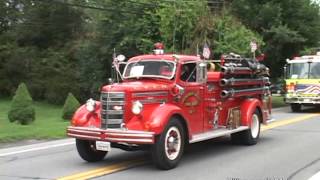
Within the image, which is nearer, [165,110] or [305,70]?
[165,110]

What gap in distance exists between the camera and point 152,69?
11867mm

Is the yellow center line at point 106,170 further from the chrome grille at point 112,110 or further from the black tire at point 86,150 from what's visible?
the chrome grille at point 112,110

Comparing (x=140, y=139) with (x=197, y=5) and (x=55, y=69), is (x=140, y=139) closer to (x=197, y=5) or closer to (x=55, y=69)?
(x=197, y=5)

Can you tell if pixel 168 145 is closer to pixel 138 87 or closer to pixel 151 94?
pixel 151 94

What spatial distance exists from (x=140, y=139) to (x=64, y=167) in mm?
1762

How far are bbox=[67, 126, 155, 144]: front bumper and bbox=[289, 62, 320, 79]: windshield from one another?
19465 mm

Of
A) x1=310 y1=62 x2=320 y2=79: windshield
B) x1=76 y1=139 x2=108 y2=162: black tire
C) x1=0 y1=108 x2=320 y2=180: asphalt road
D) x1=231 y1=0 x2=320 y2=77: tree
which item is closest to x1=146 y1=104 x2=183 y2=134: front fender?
x1=0 y1=108 x2=320 y2=180: asphalt road

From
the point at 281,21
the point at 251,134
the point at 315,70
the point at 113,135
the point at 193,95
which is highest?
the point at 281,21

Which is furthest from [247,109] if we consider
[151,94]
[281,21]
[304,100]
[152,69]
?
[281,21]

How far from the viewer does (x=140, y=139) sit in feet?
33.1

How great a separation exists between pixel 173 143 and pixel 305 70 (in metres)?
19.2

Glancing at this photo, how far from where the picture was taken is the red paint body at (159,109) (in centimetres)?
1038

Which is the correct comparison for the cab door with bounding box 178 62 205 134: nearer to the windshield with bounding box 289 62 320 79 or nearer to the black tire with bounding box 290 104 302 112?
the windshield with bounding box 289 62 320 79

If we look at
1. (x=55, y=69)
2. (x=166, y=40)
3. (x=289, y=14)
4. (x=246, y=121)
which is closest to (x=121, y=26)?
(x=166, y=40)
